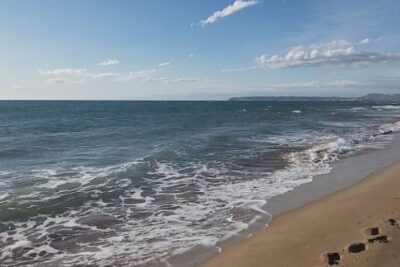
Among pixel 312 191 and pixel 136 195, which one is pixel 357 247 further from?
pixel 136 195

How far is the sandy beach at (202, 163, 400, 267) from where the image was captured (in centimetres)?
677

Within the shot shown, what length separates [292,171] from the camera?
16.2m

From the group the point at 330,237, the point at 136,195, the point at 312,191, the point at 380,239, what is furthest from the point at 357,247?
the point at 136,195

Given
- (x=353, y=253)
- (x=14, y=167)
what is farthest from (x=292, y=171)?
(x=14, y=167)

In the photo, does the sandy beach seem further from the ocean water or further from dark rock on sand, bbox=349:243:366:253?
the ocean water

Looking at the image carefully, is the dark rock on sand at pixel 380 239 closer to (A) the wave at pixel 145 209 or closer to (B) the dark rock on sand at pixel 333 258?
(B) the dark rock on sand at pixel 333 258

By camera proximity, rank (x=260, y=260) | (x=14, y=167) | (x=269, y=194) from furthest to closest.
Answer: (x=14, y=167) → (x=269, y=194) → (x=260, y=260)

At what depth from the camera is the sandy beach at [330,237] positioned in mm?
6766

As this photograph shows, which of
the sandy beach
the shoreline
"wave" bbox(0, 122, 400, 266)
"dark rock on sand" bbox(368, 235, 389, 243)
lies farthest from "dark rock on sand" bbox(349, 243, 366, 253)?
"wave" bbox(0, 122, 400, 266)

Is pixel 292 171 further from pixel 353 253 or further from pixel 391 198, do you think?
pixel 353 253

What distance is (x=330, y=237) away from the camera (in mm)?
7969

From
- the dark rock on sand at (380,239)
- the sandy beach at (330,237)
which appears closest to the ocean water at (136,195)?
the sandy beach at (330,237)

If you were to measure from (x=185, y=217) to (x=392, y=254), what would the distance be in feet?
16.8

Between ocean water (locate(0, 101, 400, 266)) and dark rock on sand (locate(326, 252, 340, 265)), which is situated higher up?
dark rock on sand (locate(326, 252, 340, 265))
